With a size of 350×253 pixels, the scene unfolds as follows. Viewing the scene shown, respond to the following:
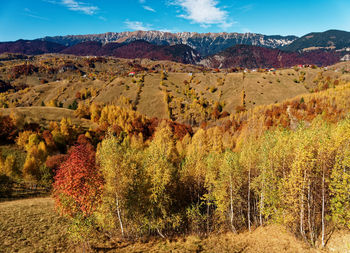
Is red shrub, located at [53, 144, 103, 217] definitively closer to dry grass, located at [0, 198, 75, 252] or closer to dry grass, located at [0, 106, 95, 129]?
dry grass, located at [0, 198, 75, 252]

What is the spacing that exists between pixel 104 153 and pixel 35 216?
24954 millimetres

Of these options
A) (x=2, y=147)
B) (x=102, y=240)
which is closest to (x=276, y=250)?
(x=102, y=240)

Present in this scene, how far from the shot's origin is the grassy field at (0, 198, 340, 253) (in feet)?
86.1

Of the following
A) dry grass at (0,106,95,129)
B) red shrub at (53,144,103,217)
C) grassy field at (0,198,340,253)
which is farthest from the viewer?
dry grass at (0,106,95,129)

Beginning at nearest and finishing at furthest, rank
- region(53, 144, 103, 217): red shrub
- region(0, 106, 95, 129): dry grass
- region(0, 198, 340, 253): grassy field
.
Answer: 1. region(53, 144, 103, 217): red shrub
2. region(0, 198, 340, 253): grassy field
3. region(0, 106, 95, 129): dry grass

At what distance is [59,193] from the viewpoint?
25859 millimetres

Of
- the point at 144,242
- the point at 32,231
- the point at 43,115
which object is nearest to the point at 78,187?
the point at 144,242

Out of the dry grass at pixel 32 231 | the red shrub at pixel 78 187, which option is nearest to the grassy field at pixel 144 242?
the dry grass at pixel 32 231

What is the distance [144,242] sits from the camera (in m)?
30.4

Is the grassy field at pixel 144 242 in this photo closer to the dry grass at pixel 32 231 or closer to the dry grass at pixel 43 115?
the dry grass at pixel 32 231

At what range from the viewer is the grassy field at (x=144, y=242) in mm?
26250

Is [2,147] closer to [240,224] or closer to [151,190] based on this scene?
[151,190]

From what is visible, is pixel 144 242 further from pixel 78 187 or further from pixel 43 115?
pixel 43 115

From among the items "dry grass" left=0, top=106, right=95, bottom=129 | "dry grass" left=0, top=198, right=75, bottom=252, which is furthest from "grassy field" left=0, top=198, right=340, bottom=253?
"dry grass" left=0, top=106, right=95, bottom=129
